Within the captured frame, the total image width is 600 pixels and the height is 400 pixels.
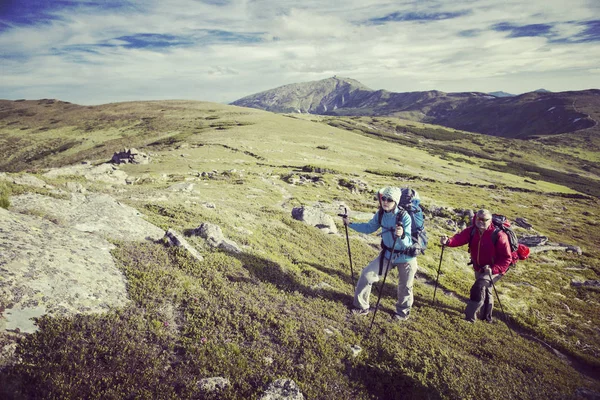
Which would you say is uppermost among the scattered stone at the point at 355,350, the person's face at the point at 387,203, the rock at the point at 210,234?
the person's face at the point at 387,203

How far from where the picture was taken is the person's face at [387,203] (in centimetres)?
917

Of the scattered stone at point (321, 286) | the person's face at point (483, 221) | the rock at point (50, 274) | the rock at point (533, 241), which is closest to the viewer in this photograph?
the rock at point (50, 274)

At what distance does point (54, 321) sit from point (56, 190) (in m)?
10.3

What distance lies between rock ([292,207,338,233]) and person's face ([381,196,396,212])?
1184 cm

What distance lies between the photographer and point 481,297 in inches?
446

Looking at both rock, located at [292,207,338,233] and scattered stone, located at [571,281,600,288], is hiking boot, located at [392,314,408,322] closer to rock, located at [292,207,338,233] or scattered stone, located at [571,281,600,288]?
rock, located at [292,207,338,233]

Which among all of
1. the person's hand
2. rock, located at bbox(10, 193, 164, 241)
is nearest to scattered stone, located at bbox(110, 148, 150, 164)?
rock, located at bbox(10, 193, 164, 241)

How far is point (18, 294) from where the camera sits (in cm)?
669

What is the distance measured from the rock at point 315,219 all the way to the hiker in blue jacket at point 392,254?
1081cm

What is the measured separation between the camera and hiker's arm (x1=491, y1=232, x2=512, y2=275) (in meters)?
10.3

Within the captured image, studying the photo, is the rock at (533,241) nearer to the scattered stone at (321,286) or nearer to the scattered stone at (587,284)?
the scattered stone at (587,284)

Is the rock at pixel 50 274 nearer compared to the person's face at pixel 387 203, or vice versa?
the rock at pixel 50 274

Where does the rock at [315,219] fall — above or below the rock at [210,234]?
below

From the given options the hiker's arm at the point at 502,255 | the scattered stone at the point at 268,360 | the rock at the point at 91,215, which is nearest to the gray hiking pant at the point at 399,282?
the hiker's arm at the point at 502,255
